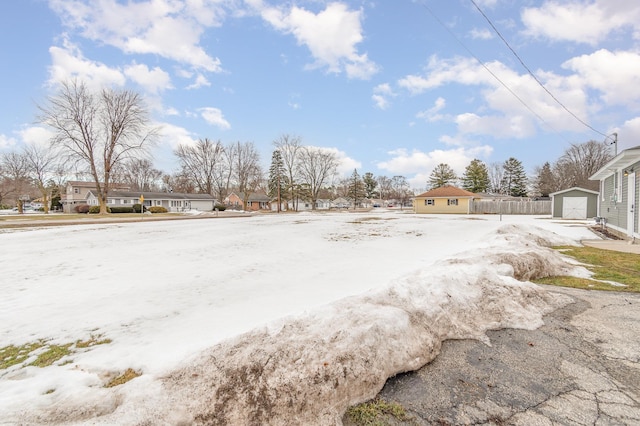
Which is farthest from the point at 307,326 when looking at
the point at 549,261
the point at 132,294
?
the point at 549,261

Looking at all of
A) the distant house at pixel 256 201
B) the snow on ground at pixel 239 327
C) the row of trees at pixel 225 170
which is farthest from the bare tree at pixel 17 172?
the snow on ground at pixel 239 327

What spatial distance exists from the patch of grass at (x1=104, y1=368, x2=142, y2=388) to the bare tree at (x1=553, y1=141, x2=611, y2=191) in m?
56.5

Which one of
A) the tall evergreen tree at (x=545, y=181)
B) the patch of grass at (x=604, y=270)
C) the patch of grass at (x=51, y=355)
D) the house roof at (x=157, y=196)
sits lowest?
the patch of grass at (x=51, y=355)

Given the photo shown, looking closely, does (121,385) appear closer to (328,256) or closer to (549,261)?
(328,256)

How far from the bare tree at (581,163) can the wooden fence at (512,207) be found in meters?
15.0

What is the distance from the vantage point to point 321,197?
245ft

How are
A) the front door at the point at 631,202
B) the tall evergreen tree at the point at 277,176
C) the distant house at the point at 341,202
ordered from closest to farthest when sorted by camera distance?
the front door at the point at 631,202 < the tall evergreen tree at the point at 277,176 < the distant house at the point at 341,202

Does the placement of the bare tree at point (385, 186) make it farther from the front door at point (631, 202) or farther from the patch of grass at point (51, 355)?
the patch of grass at point (51, 355)

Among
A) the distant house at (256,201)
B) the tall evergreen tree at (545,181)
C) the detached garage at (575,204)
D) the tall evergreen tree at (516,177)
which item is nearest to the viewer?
the detached garage at (575,204)

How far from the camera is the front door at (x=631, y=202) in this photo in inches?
397

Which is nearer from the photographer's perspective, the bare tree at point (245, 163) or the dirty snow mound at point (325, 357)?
the dirty snow mound at point (325, 357)

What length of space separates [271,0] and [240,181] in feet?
147

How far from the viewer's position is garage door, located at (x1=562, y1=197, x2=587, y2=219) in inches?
944

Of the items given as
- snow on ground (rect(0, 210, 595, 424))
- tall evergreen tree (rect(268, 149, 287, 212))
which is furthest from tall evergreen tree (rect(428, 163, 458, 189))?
snow on ground (rect(0, 210, 595, 424))
